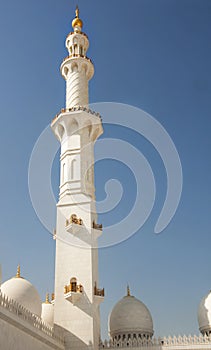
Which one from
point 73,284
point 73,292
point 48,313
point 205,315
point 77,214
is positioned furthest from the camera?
point 48,313

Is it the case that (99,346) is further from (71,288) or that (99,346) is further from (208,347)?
(208,347)

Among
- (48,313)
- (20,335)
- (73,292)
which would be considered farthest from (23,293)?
(48,313)

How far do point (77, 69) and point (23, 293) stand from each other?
17.2m

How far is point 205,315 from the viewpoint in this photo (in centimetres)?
2773

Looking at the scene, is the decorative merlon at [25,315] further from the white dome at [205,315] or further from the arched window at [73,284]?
the white dome at [205,315]

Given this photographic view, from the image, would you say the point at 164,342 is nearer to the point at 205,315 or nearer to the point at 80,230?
the point at 205,315

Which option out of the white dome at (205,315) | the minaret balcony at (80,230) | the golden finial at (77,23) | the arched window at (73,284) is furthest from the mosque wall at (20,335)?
the golden finial at (77,23)

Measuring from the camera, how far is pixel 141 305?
2952 cm

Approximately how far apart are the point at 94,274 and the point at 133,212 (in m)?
4.49

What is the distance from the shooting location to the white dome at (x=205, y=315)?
1083 inches

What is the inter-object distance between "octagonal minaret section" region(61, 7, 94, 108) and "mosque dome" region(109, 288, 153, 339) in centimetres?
1463

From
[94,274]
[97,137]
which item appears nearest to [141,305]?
[94,274]

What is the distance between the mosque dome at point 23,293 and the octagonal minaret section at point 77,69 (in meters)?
13.2

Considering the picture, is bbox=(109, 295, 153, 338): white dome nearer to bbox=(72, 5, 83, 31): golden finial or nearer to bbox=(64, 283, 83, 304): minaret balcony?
bbox=(64, 283, 83, 304): minaret balcony
